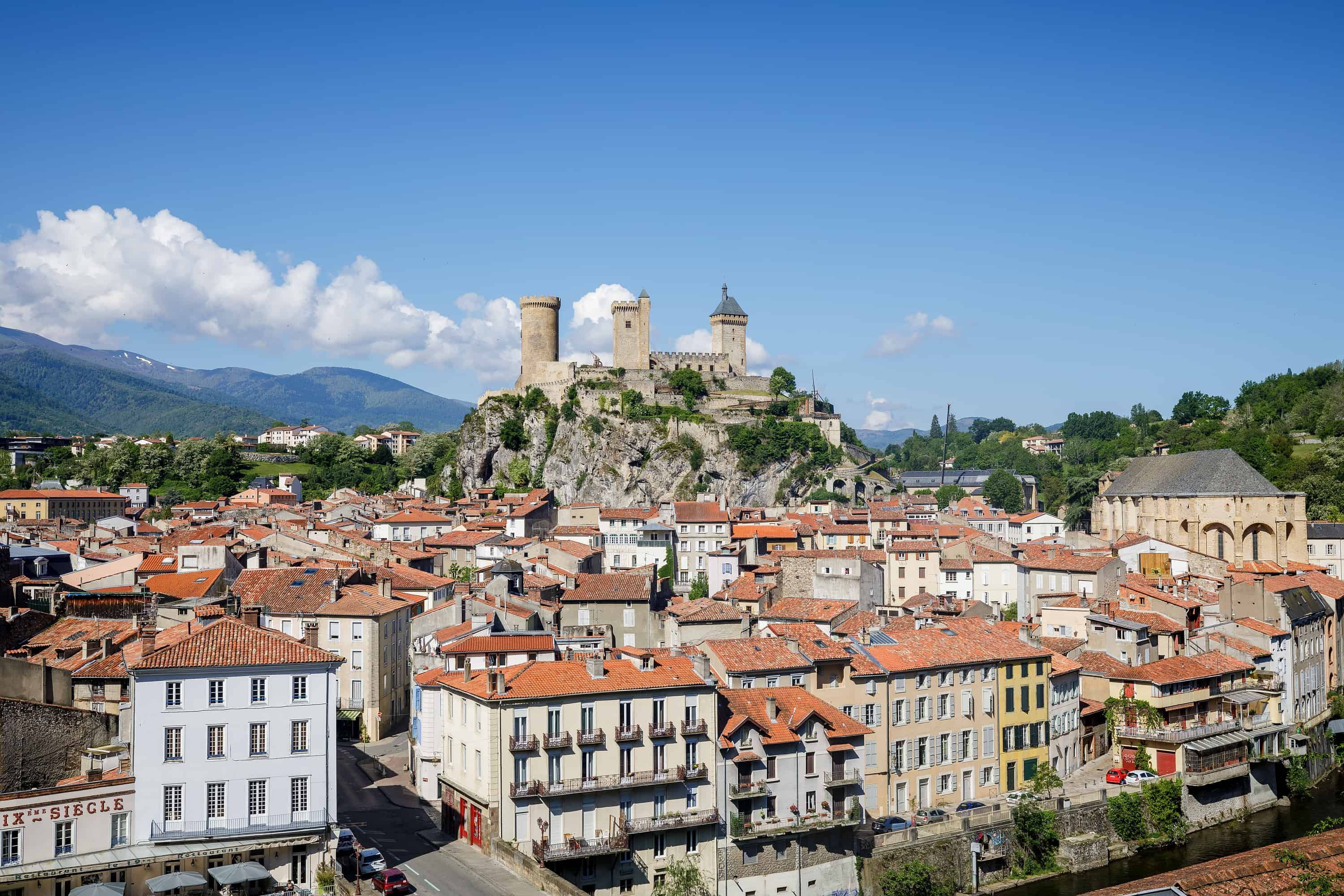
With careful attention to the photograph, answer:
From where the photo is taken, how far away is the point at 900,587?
261 feet

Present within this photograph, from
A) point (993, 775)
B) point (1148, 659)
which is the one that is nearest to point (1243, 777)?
point (1148, 659)

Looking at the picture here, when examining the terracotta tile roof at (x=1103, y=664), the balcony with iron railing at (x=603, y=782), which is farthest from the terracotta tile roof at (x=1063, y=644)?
the balcony with iron railing at (x=603, y=782)

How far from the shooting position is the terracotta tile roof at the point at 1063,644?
55.7 m

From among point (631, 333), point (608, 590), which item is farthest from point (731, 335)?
point (608, 590)

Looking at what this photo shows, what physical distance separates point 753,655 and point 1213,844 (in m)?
20.1

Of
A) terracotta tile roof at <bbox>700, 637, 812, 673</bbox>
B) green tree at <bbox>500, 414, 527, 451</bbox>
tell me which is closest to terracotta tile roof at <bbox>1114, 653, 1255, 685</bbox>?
terracotta tile roof at <bbox>700, 637, 812, 673</bbox>

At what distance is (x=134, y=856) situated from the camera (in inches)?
1231

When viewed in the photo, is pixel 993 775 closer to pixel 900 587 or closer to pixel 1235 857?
pixel 1235 857

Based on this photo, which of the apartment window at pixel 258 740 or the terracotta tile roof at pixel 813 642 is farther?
the terracotta tile roof at pixel 813 642

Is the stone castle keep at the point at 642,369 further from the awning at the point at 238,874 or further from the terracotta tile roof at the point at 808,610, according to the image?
the awning at the point at 238,874

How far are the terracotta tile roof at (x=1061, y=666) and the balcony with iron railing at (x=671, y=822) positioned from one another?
18.9m

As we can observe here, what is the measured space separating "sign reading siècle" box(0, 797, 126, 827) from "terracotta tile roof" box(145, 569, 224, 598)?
20.5 metres

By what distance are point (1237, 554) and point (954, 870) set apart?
64633mm

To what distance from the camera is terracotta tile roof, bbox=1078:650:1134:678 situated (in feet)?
179
